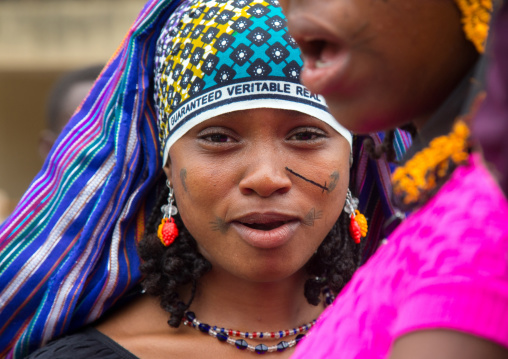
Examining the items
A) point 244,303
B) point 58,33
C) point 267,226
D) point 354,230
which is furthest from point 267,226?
point 58,33

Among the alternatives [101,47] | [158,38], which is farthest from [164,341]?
[101,47]

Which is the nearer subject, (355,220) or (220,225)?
(220,225)

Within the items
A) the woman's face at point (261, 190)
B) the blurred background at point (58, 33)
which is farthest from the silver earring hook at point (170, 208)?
the blurred background at point (58, 33)

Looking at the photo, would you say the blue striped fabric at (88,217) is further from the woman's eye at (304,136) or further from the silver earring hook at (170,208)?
the woman's eye at (304,136)

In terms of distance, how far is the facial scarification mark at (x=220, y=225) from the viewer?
99.7 inches

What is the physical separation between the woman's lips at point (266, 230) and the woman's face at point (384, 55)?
4.05ft

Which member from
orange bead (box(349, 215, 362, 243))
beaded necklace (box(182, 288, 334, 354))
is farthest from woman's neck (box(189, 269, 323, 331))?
orange bead (box(349, 215, 362, 243))

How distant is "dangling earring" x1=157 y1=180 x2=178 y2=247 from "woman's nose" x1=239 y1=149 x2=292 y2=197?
405mm

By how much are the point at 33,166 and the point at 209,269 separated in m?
9.17

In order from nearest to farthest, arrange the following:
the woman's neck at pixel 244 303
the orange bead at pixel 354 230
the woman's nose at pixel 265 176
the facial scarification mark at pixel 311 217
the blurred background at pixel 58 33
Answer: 1. the woman's nose at pixel 265 176
2. the facial scarification mark at pixel 311 217
3. the woman's neck at pixel 244 303
4. the orange bead at pixel 354 230
5. the blurred background at pixel 58 33

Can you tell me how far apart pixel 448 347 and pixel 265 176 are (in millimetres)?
1495

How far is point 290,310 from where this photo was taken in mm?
2836

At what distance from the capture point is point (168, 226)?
9.20ft

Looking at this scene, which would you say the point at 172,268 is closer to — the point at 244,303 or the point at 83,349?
the point at 244,303
